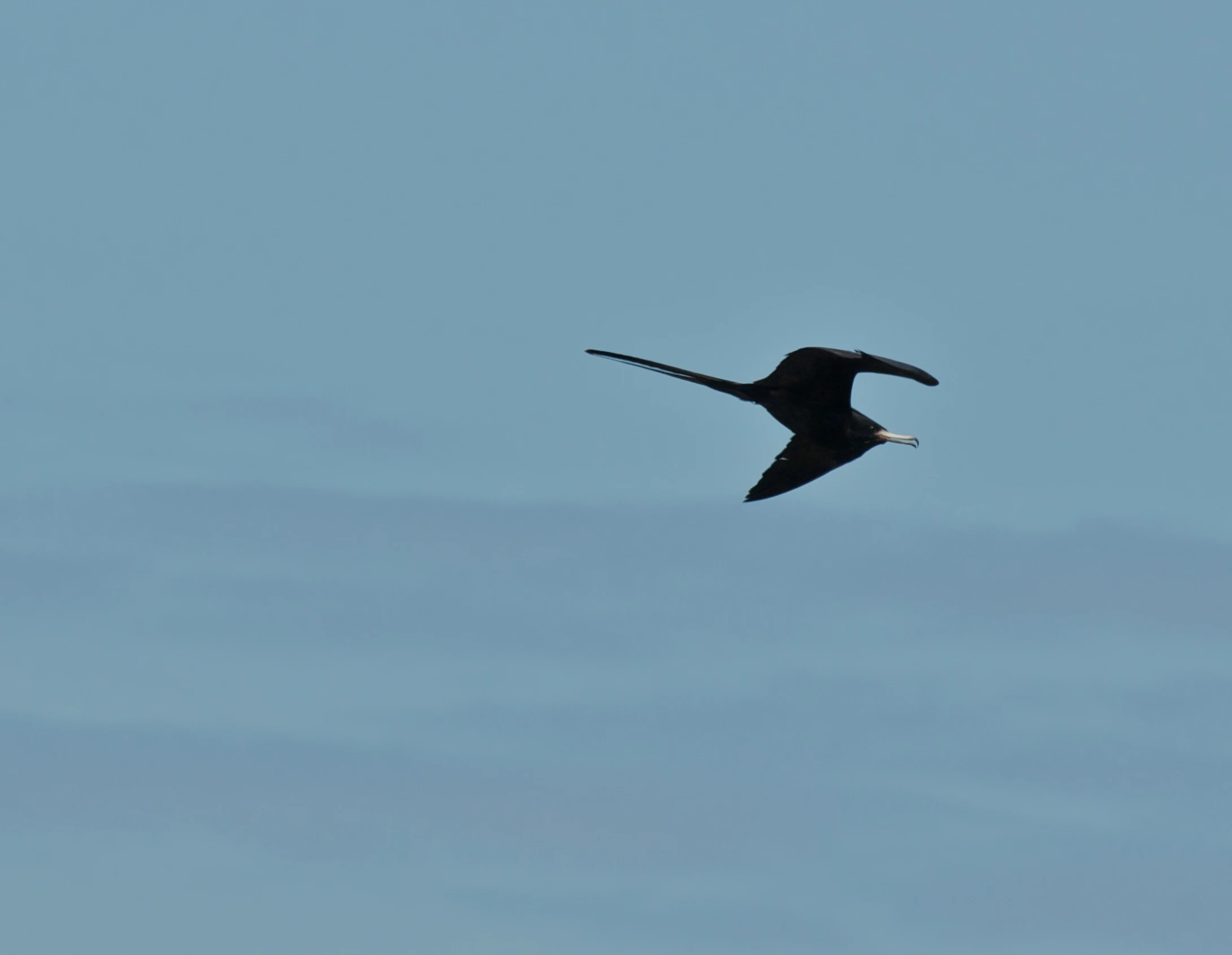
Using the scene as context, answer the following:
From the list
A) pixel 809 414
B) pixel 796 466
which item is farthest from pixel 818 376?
pixel 796 466

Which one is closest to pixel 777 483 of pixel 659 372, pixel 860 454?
pixel 860 454

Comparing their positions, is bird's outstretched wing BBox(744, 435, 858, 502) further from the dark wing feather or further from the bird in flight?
the dark wing feather

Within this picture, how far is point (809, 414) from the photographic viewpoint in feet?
98.7

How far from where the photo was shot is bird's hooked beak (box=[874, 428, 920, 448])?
98.1ft

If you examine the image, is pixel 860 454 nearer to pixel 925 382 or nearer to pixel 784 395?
pixel 784 395

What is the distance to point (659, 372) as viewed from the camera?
2752 centimetres

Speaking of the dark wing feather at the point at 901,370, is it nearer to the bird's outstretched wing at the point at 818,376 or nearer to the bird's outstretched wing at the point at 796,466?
the bird's outstretched wing at the point at 818,376

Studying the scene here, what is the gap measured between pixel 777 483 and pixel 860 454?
51.8 inches

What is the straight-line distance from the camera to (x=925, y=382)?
2681 cm

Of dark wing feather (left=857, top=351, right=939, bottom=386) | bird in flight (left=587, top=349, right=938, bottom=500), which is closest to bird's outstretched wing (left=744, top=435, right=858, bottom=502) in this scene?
bird in flight (left=587, top=349, right=938, bottom=500)

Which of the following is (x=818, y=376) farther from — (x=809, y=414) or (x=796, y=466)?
(x=796, y=466)

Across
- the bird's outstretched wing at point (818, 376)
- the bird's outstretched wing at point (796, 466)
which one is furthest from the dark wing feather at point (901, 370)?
the bird's outstretched wing at point (796, 466)

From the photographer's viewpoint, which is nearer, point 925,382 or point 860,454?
point 925,382

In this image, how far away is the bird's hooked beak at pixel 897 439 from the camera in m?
29.9
